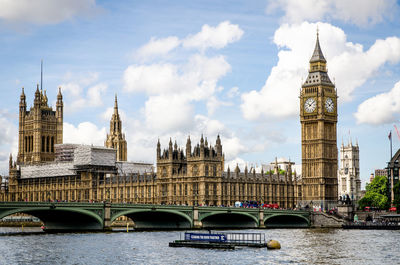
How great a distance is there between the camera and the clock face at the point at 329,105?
156m

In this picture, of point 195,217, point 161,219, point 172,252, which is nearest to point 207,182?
point 161,219

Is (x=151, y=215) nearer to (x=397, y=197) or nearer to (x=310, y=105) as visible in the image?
(x=310, y=105)

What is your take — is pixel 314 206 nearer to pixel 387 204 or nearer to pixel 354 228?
pixel 387 204

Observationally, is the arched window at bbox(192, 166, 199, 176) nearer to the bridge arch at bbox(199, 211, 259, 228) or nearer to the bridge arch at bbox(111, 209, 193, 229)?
the bridge arch at bbox(199, 211, 259, 228)

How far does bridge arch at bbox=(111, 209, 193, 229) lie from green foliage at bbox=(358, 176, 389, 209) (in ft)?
164

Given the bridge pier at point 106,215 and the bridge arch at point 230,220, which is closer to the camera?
the bridge pier at point 106,215

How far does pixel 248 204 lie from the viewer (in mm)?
149500

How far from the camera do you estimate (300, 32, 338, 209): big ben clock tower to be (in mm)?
153500

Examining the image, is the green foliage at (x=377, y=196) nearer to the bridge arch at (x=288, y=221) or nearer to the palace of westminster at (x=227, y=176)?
the palace of westminster at (x=227, y=176)

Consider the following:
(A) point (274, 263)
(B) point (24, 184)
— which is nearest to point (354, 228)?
(A) point (274, 263)

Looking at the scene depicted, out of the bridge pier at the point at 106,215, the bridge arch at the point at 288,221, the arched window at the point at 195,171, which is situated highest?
the arched window at the point at 195,171

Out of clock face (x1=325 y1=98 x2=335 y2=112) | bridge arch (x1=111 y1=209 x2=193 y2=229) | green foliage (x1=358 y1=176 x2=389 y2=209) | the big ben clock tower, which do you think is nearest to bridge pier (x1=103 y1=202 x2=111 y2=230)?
bridge arch (x1=111 y1=209 x2=193 y2=229)

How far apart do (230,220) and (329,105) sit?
41.0 m

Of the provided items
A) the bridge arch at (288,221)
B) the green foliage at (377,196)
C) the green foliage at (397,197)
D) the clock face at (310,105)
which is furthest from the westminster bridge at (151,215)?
the clock face at (310,105)
